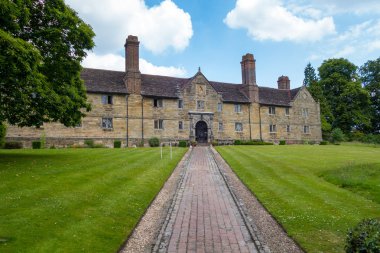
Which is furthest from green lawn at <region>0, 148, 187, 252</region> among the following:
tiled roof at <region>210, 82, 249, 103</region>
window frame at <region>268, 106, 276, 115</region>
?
window frame at <region>268, 106, 276, 115</region>

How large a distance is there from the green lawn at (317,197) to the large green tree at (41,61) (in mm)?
11612

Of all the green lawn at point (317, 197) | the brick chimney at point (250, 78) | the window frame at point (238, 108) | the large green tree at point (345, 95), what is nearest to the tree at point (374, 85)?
the large green tree at point (345, 95)

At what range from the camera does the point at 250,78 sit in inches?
2133

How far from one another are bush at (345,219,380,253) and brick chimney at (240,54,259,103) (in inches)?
1889

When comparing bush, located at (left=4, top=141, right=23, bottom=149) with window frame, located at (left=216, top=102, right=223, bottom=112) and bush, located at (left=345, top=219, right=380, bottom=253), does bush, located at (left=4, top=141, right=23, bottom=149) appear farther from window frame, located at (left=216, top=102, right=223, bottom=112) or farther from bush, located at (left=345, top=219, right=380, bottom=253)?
bush, located at (left=345, top=219, right=380, bottom=253)

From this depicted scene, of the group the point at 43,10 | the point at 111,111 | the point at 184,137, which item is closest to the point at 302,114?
the point at 184,137

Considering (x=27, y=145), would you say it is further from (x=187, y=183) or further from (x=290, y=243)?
(x=290, y=243)

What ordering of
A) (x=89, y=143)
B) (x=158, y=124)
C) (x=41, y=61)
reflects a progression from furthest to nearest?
(x=158, y=124)
(x=89, y=143)
(x=41, y=61)

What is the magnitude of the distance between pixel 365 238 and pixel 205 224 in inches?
197

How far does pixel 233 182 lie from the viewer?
55.6 feet

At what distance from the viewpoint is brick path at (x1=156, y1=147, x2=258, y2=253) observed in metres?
8.05

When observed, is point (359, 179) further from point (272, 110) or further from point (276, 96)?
point (276, 96)

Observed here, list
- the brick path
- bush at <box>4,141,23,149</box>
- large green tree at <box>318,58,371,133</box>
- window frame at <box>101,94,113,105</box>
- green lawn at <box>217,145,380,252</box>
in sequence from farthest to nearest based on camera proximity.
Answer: large green tree at <box>318,58,371,133</box>, window frame at <box>101,94,113,105</box>, bush at <box>4,141,23,149</box>, green lawn at <box>217,145,380,252</box>, the brick path

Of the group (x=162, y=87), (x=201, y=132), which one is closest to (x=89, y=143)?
(x=162, y=87)
